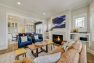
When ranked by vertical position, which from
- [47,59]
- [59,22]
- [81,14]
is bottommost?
[47,59]

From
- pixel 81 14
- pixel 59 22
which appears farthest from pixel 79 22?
pixel 59 22

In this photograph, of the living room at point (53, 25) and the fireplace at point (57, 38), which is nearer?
the living room at point (53, 25)

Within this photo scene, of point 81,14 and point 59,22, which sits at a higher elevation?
point 81,14

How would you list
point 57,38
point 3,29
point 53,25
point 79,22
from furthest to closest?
point 53,25, point 57,38, point 79,22, point 3,29

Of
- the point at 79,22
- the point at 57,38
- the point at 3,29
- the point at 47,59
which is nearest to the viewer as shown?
the point at 47,59

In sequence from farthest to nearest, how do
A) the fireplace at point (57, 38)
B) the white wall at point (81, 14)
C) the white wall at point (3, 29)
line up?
the fireplace at point (57, 38) < the white wall at point (81, 14) < the white wall at point (3, 29)

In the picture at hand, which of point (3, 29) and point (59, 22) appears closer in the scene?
point (3, 29)

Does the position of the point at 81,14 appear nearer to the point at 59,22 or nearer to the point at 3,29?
the point at 59,22

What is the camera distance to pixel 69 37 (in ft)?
17.1

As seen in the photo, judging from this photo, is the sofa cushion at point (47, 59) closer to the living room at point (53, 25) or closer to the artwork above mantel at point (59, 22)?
the living room at point (53, 25)

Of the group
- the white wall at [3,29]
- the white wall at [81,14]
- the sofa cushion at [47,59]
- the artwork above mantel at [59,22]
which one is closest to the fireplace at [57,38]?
the artwork above mantel at [59,22]

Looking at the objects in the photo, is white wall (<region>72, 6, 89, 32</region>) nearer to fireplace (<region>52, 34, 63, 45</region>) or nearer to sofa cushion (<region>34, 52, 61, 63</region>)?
fireplace (<region>52, 34, 63, 45</region>)

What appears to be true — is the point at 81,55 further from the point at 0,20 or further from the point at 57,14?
the point at 57,14

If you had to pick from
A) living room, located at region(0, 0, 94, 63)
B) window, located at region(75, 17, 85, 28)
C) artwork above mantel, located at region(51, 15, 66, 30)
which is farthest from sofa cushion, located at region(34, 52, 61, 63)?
artwork above mantel, located at region(51, 15, 66, 30)
